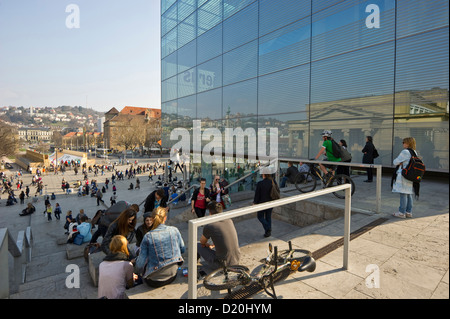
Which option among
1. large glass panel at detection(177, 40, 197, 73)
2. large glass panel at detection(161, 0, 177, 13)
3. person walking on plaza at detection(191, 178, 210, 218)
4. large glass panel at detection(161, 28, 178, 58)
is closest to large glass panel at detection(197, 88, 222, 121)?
large glass panel at detection(177, 40, 197, 73)

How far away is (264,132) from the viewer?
12.8 m

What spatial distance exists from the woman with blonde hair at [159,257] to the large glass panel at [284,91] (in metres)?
9.11

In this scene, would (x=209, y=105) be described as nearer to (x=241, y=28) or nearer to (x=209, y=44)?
(x=209, y=44)

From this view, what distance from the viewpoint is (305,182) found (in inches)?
311

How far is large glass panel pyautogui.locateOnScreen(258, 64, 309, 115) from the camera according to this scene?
35.5 feet

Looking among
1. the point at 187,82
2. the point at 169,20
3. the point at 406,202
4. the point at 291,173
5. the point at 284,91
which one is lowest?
the point at 406,202

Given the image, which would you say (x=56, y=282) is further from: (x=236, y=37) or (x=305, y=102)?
(x=236, y=37)

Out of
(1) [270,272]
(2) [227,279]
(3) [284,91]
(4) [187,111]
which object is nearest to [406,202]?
(1) [270,272]

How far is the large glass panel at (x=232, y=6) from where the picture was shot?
14.0m

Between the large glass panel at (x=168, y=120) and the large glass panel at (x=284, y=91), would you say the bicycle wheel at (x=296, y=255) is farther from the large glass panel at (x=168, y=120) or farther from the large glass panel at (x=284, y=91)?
the large glass panel at (x=168, y=120)

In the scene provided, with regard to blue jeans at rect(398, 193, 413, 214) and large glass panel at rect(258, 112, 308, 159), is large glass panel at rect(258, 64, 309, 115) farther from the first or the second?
blue jeans at rect(398, 193, 413, 214)

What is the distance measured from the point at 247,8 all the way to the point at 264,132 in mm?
7169

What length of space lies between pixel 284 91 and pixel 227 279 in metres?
10.4

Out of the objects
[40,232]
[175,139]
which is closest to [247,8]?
[175,139]
